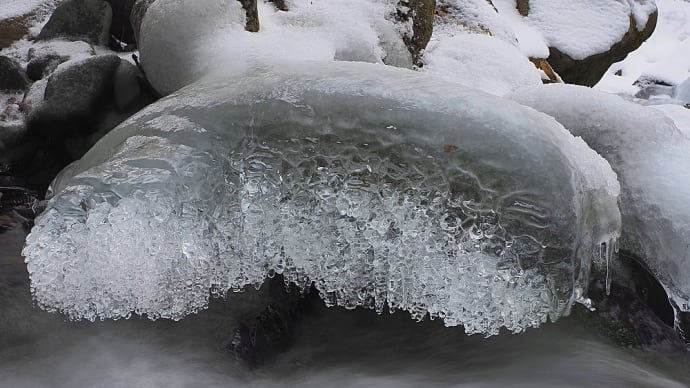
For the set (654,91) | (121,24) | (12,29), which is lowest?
(654,91)

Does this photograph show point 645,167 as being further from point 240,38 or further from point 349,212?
point 240,38

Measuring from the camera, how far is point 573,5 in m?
6.85

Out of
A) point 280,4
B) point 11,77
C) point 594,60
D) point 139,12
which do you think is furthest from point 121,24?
point 594,60

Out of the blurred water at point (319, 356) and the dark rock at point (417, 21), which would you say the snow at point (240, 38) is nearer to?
the dark rock at point (417, 21)

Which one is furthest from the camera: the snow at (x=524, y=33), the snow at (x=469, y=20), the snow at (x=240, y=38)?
the snow at (x=524, y=33)

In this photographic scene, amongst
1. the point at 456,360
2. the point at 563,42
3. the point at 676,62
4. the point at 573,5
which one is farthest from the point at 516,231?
the point at 676,62

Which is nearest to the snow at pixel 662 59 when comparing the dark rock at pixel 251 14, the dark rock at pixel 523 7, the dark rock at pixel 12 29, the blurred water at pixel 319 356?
the dark rock at pixel 523 7

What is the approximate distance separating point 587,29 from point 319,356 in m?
5.40

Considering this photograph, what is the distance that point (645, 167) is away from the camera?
2801 millimetres

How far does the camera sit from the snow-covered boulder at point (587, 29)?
6.45 m

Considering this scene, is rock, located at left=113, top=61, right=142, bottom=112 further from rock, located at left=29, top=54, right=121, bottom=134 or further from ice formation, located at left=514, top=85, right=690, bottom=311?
ice formation, located at left=514, top=85, right=690, bottom=311

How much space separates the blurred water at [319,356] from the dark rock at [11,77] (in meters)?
2.00

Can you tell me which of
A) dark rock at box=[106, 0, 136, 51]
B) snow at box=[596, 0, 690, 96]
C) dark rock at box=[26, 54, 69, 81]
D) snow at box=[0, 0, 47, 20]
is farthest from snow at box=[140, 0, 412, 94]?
snow at box=[596, 0, 690, 96]

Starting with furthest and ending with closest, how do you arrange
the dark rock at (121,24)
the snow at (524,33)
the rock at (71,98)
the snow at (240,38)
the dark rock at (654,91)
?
the dark rock at (654,91)
the snow at (524,33)
the dark rock at (121,24)
the rock at (71,98)
the snow at (240,38)
